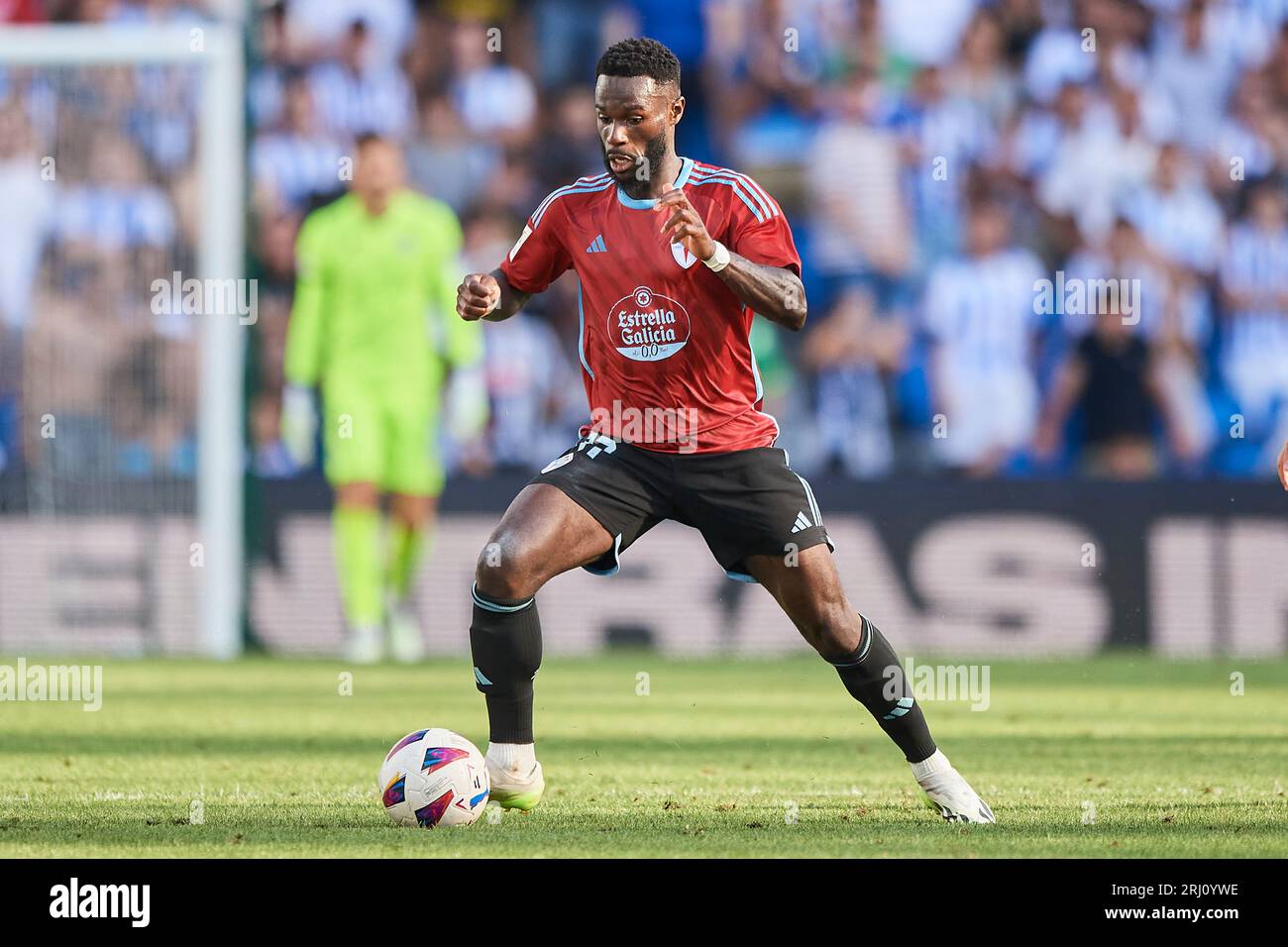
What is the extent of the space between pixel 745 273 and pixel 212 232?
27.6 feet

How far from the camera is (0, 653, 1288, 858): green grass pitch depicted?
234 inches

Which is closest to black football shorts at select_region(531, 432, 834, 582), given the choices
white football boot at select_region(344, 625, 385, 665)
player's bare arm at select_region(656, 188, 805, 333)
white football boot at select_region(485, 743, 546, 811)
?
player's bare arm at select_region(656, 188, 805, 333)

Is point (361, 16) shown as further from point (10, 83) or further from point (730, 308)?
point (730, 308)

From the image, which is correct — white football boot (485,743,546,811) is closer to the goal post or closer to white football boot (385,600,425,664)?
white football boot (385,600,425,664)

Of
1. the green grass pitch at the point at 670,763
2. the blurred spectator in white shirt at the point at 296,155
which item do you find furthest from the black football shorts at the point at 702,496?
the blurred spectator in white shirt at the point at 296,155

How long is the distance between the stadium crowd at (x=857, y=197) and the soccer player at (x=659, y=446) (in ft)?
24.9

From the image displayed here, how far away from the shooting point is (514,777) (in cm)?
674

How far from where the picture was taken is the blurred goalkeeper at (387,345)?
44.9ft

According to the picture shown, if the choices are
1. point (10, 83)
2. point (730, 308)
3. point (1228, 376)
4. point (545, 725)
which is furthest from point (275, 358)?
point (730, 308)

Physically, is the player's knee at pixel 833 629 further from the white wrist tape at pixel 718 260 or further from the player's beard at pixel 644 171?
the player's beard at pixel 644 171

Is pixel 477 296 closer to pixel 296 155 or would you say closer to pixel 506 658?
pixel 506 658

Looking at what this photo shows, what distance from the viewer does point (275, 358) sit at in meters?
15.3

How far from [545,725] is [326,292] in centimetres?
510

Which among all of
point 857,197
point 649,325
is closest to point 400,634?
point 857,197
